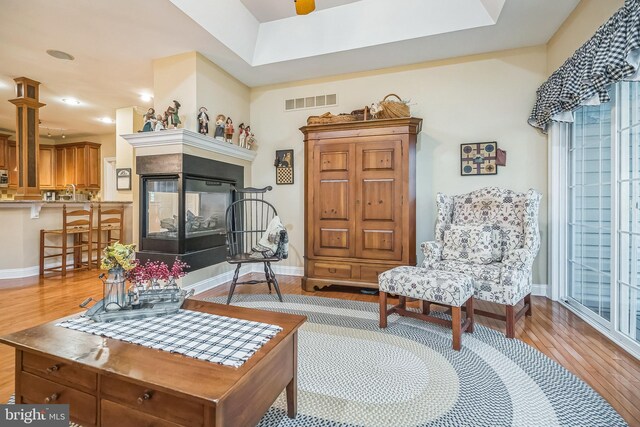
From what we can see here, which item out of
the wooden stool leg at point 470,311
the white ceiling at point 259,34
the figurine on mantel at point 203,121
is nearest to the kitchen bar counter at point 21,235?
the white ceiling at point 259,34

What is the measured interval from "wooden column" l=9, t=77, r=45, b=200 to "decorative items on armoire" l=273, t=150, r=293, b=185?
338 centimetres

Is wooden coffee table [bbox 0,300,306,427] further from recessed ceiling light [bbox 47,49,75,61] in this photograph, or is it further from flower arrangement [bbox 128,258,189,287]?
recessed ceiling light [bbox 47,49,75,61]

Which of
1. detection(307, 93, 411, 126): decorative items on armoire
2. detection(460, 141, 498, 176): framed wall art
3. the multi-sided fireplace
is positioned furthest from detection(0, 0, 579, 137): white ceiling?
the multi-sided fireplace

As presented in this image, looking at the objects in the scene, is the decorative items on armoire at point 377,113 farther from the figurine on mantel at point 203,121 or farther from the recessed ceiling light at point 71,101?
the recessed ceiling light at point 71,101

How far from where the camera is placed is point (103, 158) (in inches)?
291

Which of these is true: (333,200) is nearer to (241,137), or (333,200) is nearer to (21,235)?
(241,137)

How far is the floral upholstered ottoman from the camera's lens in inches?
83.3

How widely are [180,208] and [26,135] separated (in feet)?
9.65

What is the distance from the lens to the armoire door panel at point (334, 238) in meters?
3.59

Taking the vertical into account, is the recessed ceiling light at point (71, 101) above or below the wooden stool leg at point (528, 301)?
above

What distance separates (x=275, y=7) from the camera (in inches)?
138

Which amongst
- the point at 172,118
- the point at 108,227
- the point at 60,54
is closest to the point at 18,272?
the point at 108,227

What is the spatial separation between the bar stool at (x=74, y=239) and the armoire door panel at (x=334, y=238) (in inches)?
133

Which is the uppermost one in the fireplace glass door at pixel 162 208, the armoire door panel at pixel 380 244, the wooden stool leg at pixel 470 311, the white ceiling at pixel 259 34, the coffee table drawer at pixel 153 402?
the white ceiling at pixel 259 34
